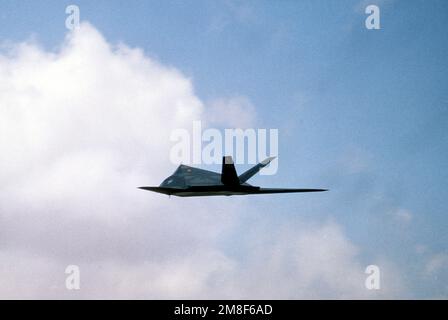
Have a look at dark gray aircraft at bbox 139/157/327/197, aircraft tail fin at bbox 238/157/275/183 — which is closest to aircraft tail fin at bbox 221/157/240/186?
dark gray aircraft at bbox 139/157/327/197

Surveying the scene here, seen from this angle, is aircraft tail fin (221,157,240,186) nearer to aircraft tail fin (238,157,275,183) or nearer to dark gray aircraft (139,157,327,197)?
dark gray aircraft (139,157,327,197)

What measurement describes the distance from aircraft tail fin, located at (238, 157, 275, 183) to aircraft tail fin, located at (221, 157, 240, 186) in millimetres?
1890

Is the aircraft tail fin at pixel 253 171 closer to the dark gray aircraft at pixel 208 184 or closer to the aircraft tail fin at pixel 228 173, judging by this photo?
the dark gray aircraft at pixel 208 184

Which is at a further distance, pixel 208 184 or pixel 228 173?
pixel 208 184

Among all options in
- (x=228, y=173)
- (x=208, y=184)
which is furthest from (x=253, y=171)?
(x=228, y=173)

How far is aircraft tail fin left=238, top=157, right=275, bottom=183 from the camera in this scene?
33219mm

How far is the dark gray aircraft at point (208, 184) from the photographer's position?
31.4 meters

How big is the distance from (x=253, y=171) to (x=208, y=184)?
3.30 meters

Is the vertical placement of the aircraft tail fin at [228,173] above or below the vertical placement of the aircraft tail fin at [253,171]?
below

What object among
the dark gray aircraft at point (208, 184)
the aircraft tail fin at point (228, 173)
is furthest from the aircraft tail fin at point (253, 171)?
the aircraft tail fin at point (228, 173)

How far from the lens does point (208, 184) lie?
3353 centimetres

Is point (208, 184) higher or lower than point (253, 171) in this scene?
lower

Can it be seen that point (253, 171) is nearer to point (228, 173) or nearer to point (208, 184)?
point (208, 184)
